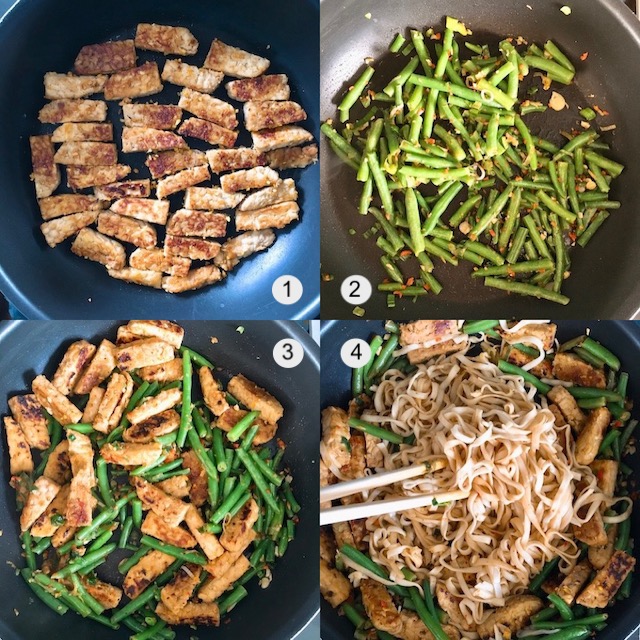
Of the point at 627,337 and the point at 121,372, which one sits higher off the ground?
the point at 121,372

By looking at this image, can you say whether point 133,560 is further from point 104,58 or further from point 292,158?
point 104,58

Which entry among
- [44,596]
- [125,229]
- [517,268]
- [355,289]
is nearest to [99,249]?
[125,229]

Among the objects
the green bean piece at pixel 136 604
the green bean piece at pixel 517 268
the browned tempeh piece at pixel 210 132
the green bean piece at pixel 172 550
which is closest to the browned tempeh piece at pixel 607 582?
the green bean piece at pixel 517 268

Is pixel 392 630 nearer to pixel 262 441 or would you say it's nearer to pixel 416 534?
pixel 416 534

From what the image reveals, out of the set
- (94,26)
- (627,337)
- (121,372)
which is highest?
(94,26)

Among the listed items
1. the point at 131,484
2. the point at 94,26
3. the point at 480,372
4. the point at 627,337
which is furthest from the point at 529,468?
the point at 94,26

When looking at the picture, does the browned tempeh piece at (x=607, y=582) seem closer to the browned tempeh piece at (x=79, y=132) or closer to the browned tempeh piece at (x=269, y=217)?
the browned tempeh piece at (x=269, y=217)
